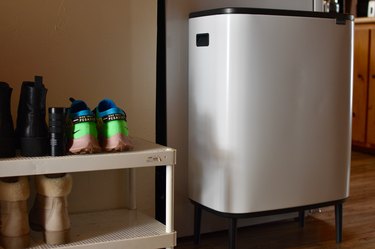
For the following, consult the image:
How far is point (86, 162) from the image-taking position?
142 centimetres

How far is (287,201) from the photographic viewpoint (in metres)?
1.91

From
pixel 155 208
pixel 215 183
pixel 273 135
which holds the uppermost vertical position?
pixel 273 135

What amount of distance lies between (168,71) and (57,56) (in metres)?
0.41

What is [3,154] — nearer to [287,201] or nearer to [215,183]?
[215,183]

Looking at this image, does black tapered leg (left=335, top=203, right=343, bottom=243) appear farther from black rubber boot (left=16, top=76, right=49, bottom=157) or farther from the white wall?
black rubber boot (left=16, top=76, right=49, bottom=157)

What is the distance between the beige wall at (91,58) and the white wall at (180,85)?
9 centimetres

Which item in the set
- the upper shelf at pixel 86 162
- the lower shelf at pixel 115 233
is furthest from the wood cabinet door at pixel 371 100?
the upper shelf at pixel 86 162

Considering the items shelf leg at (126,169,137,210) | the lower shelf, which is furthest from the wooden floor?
the lower shelf

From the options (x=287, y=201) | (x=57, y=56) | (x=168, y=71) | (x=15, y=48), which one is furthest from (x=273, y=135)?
(x=15, y=48)

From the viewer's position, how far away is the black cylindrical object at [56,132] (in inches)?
55.5

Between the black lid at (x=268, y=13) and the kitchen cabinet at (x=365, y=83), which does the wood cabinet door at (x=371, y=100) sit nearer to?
the kitchen cabinet at (x=365, y=83)

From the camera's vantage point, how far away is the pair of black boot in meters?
1.41

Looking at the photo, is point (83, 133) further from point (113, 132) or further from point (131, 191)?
point (131, 191)

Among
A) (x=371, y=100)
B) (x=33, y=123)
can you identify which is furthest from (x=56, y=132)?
(x=371, y=100)
